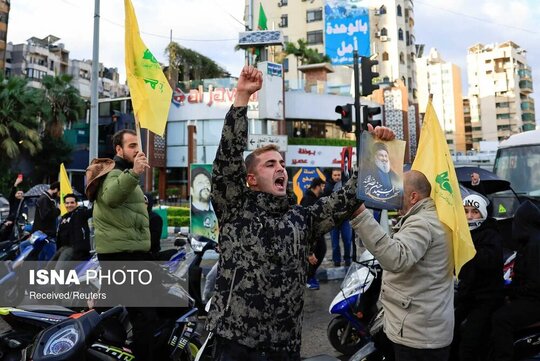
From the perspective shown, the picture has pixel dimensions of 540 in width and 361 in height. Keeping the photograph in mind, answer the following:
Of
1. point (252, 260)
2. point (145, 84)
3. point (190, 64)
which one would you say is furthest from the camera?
point (190, 64)

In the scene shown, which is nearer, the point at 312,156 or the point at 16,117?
the point at 16,117

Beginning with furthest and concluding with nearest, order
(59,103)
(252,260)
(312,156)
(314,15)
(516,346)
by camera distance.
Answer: (314,15) → (312,156) → (59,103) → (516,346) → (252,260)

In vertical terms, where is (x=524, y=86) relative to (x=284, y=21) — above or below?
above

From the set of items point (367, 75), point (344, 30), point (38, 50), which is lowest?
point (367, 75)

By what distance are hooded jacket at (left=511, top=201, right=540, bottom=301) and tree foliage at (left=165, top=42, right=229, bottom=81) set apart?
120 ft

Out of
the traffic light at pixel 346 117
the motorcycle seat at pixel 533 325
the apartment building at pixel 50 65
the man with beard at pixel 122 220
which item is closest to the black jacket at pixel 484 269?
the motorcycle seat at pixel 533 325

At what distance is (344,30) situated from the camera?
41.6m

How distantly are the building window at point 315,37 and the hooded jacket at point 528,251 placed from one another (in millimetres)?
52168

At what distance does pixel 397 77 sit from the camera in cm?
5066

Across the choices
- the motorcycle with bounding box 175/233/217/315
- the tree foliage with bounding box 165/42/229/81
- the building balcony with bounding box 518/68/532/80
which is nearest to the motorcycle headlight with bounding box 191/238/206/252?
the motorcycle with bounding box 175/233/217/315

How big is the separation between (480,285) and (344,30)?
41059mm

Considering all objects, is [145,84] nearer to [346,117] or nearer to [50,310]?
[50,310]

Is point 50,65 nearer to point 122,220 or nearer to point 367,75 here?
point 367,75

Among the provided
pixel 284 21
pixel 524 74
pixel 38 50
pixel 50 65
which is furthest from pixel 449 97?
pixel 38 50
